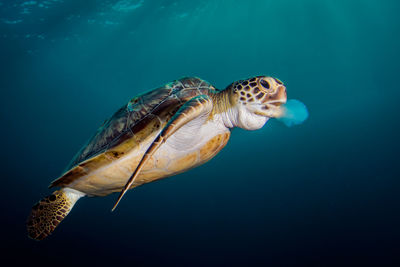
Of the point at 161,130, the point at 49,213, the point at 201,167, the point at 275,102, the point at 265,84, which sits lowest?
the point at 201,167

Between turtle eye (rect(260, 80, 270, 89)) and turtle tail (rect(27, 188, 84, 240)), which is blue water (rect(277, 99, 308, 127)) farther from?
turtle tail (rect(27, 188, 84, 240))

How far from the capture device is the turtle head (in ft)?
6.01

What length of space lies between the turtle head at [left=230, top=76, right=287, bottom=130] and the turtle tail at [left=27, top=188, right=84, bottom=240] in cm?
234

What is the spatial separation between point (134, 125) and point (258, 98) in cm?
122

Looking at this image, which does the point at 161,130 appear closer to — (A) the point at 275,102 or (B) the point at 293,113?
(A) the point at 275,102

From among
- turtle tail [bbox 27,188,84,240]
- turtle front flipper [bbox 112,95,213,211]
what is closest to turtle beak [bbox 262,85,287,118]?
turtle front flipper [bbox 112,95,213,211]

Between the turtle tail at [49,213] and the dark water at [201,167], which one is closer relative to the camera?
the turtle tail at [49,213]

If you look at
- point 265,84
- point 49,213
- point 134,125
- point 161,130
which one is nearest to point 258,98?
point 265,84

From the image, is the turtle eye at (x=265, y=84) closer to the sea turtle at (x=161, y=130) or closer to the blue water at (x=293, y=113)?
the sea turtle at (x=161, y=130)

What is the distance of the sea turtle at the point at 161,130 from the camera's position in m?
1.82

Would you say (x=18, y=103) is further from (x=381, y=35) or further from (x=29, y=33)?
(x=381, y=35)

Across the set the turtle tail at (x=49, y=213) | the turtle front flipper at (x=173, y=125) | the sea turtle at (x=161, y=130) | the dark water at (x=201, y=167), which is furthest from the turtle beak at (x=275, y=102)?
the turtle tail at (x=49, y=213)

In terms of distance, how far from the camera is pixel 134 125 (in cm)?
188

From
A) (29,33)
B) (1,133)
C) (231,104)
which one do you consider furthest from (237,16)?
(1,133)
